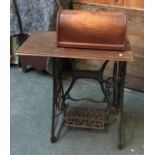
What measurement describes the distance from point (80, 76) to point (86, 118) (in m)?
0.31

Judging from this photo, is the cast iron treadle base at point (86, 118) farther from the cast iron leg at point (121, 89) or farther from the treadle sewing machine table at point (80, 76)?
the cast iron leg at point (121, 89)

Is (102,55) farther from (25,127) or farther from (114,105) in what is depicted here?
(25,127)

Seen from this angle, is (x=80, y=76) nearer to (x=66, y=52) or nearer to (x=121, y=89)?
(x=121, y=89)

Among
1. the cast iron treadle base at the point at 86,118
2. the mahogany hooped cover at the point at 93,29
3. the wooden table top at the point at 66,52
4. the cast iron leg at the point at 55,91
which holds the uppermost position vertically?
the mahogany hooped cover at the point at 93,29

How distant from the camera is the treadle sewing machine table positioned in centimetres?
161

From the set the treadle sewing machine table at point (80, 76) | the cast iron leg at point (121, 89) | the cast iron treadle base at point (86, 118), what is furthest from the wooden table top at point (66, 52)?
the cast iron treadle base at point (86, 118)

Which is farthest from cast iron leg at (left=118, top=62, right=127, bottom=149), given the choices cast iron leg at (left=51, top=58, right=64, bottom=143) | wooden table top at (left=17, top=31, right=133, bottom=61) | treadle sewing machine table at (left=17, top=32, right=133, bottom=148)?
cast iron leg at (left=51, top=58, right=64, bottom=143)

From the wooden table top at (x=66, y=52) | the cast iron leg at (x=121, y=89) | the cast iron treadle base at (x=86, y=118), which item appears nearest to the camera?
the wooden table top at (x=66, y=52)

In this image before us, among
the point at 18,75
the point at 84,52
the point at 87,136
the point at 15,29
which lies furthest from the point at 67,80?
the point at 84,52

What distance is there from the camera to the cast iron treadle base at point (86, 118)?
2068 millimetres

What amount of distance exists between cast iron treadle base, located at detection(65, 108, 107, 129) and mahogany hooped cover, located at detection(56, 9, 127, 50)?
652 mm

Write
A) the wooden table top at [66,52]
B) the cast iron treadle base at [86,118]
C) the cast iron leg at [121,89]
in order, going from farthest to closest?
the cast iron treadle base at [86,118]
the cast iron leg at [121,89]
the wooden table top at [66,52]

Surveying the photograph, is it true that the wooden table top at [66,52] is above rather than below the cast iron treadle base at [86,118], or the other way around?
above

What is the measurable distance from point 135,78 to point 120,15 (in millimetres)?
1181
